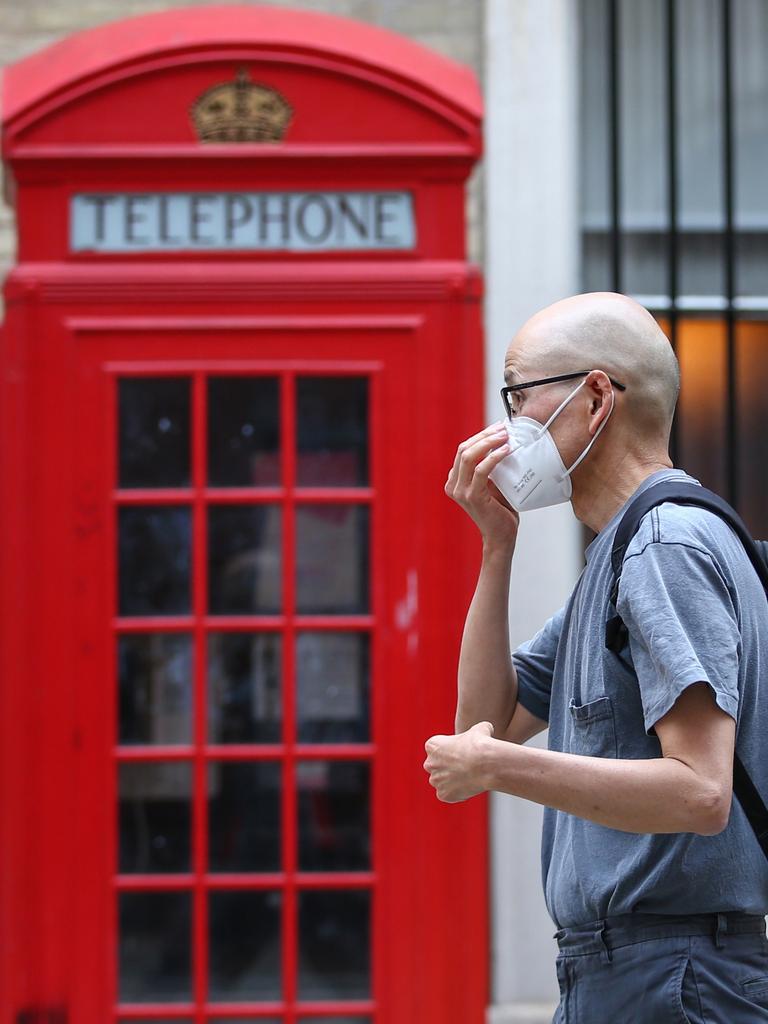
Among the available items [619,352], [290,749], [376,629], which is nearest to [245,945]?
[290,749]

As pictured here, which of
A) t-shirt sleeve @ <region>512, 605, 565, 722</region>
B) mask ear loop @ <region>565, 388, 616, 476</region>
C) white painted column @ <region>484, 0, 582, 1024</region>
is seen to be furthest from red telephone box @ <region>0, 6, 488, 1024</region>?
mask ear loop @ <region>565, 388, 616, 476</region>

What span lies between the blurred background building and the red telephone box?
93mm

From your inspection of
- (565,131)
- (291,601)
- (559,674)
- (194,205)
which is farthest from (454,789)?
(565,131)

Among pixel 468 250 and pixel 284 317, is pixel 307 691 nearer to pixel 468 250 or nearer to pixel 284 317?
pixel 284 317

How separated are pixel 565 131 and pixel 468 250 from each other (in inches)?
16.4

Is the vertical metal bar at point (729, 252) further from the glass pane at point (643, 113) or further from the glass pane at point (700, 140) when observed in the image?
the glass pane at point (643, 113)

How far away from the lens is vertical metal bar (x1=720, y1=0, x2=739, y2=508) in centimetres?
365

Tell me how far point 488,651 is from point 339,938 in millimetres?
1863

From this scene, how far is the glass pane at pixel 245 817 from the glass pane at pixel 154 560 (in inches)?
18.2

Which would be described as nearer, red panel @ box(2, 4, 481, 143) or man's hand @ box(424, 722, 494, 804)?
man's hand @ box(424, 722, 494, 804)

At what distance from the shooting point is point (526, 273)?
11.3ft

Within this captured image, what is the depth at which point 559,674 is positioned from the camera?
5.33 ft

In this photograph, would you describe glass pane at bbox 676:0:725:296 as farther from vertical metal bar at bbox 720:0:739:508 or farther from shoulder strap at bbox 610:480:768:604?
shoulder strap at bbox 610:480:768:604

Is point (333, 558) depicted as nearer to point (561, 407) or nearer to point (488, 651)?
point (488, 651)
